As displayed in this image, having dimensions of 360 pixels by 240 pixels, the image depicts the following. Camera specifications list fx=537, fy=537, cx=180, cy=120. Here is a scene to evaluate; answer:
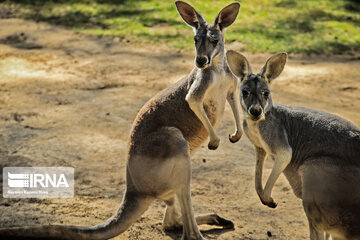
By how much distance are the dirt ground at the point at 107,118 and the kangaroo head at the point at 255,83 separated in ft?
3.93

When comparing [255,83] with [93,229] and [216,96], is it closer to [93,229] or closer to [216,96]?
[216,96]

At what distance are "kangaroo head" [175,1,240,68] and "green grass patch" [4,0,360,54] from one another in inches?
197

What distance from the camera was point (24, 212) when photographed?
4.41m

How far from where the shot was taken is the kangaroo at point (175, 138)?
3.73 meters

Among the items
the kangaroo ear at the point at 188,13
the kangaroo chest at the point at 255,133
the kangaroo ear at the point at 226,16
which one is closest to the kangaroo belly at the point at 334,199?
the kangaroo chest at the point at 255,133

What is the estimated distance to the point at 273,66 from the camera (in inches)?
143

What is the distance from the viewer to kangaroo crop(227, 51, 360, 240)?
3.35 meters

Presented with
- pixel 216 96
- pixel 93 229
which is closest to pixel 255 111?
pixel 216 96

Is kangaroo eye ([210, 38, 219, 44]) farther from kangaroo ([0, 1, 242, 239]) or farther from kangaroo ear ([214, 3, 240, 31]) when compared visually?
kangaroo ear ([214, 3, 240, 31])

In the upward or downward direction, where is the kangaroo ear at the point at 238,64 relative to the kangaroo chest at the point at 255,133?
upward

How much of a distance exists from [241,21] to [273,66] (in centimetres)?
670

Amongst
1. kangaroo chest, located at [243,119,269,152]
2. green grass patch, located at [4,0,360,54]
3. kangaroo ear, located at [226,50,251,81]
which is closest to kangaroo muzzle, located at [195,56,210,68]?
kangaroo ear, located at [226,50,251,81]

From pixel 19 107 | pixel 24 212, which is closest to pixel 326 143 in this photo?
pixel 24 212

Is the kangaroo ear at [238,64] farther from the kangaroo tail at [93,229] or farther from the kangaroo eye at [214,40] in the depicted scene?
the kangaroo tail at [93,229]
